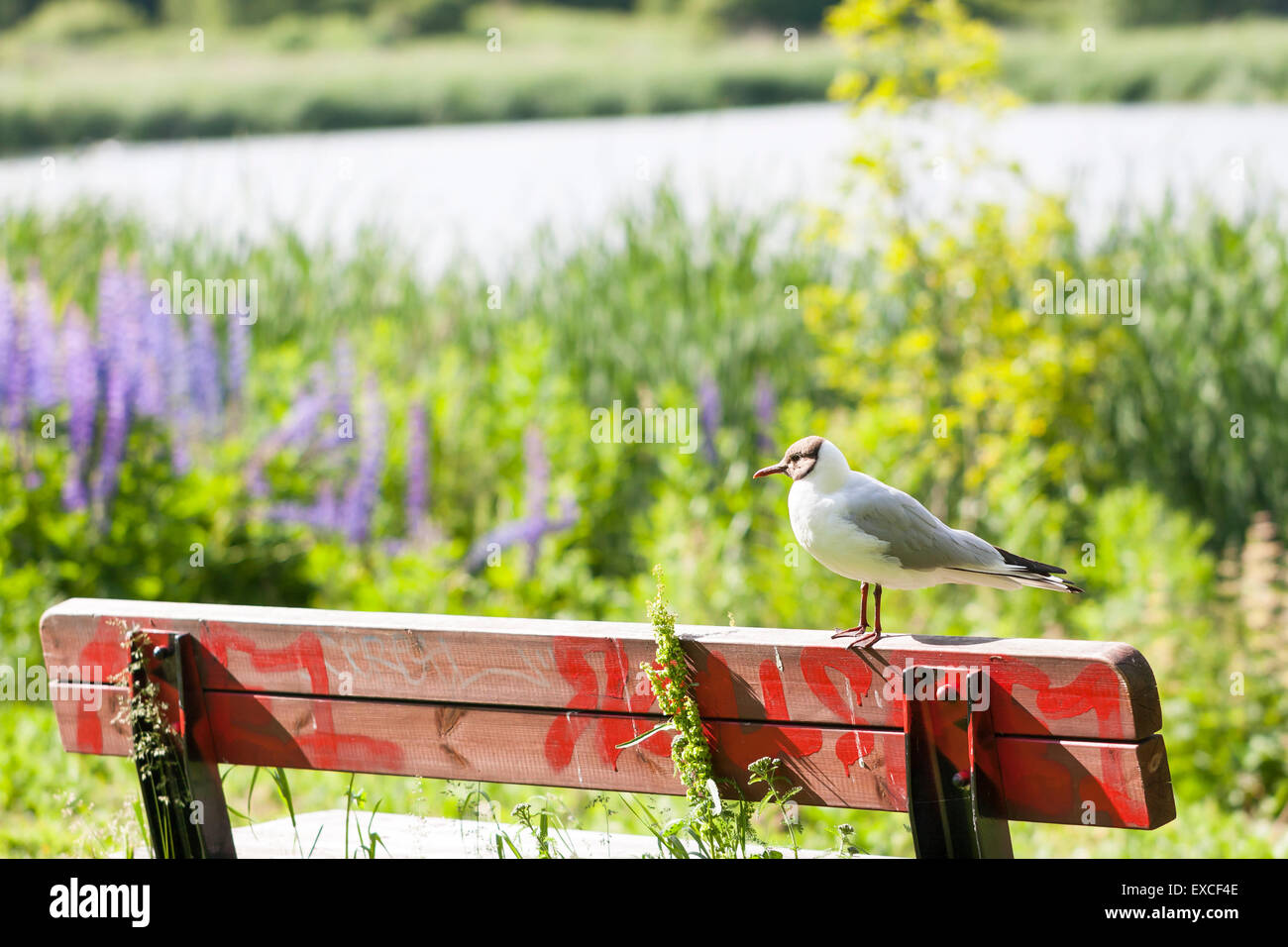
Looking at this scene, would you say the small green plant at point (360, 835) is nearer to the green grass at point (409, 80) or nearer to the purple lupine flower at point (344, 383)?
the purple lupine flower at point (344, 383)

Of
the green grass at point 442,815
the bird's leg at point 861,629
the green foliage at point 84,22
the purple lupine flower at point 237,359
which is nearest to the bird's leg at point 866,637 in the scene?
the bird's leg at point 861,629

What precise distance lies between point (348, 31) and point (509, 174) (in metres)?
16.7

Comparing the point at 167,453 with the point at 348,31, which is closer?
the point at 167,453

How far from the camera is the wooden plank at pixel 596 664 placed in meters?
1.40

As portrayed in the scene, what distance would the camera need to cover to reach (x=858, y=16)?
4.61 m

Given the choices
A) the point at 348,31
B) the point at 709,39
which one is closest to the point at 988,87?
the point at 709,39

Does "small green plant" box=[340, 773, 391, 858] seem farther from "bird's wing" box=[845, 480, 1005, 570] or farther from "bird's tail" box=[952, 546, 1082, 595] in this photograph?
"bird's tail" box=[952, 546, 1082, 595]

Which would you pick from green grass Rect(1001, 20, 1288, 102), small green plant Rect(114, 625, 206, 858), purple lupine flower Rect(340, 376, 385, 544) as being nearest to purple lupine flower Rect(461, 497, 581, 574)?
purple lupine flower Rect(340, 376, 385, 544)

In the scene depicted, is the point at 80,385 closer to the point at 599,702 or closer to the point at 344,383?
the point at 344,383

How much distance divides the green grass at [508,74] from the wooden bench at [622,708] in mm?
11411

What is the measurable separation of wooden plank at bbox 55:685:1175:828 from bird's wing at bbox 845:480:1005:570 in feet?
0.88

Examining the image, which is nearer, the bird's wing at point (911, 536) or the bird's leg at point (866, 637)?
the bird's leg at point (866, 637)

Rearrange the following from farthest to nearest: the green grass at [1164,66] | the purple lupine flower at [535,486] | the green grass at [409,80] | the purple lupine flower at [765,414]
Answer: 1. the green grass at [409,80]
2. the green grass at [1164,66]
3. the purple lupine flower at [765,414]
4. the purple lupine flower at [535,486]

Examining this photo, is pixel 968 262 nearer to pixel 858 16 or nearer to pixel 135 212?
pixel 858 16
